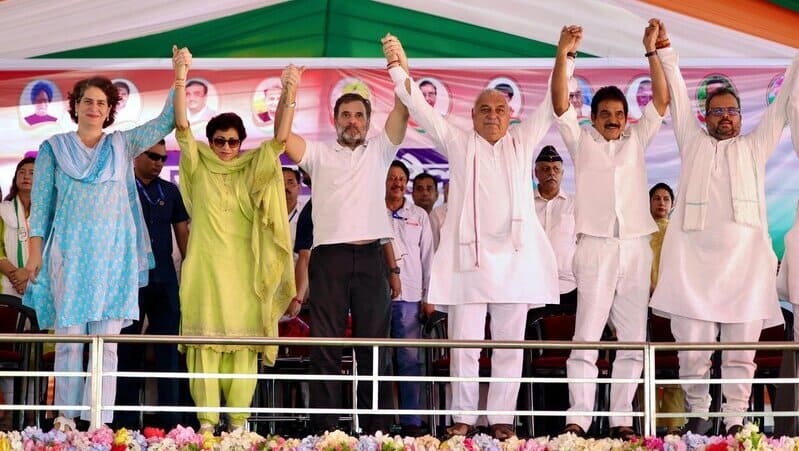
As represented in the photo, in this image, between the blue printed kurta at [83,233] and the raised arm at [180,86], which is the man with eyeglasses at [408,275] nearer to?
the raised arm at [180,86]

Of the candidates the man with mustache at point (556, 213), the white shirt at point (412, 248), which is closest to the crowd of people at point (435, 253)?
the white shirt at point (412, 248)

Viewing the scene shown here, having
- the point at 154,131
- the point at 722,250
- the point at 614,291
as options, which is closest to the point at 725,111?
the point at 722,250

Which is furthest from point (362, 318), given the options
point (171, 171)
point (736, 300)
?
point (171, 171)

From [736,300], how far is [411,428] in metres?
1.63

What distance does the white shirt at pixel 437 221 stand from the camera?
7281mm

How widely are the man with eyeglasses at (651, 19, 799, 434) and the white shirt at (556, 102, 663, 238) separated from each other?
0.18 metres

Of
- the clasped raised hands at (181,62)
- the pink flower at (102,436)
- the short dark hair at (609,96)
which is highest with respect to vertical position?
the clasped raised hands at (181,62)

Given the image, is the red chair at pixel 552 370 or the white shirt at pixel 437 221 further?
the white shirt at pixel 437 221

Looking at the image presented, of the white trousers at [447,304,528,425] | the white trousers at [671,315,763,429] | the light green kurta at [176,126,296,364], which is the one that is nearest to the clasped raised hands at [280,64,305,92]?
the light green kurta at [176,126,296,364]

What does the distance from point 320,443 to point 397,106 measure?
6.13 feet

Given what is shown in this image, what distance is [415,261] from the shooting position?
7.02 meters

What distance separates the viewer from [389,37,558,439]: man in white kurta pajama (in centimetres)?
560

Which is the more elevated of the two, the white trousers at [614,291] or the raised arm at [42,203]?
the raised arm at [42,203]

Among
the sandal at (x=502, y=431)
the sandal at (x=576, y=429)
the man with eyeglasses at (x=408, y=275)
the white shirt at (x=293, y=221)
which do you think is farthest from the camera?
the white shirt at (x=293, y=221)
